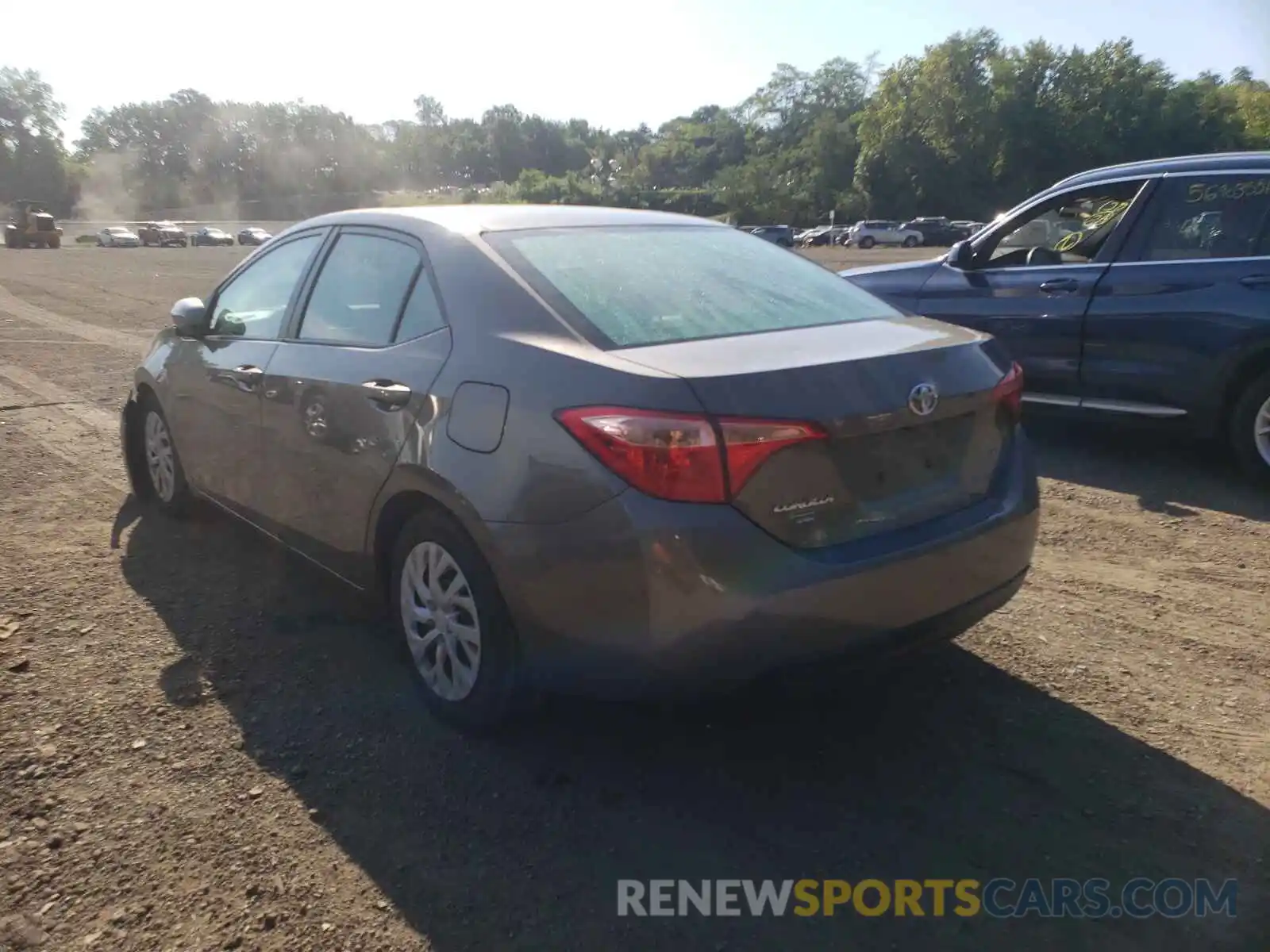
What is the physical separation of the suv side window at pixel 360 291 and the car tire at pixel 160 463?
1.57m

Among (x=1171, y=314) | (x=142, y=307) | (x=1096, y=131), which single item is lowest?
(x=142, y=307)

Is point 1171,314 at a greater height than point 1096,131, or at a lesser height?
lesser

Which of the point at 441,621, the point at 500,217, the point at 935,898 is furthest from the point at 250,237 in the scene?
the point at 935,898

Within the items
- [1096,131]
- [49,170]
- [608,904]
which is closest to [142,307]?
[608,904]

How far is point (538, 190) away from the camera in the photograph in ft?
339

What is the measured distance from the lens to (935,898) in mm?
2553

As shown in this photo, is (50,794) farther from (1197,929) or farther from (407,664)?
(1197,929)

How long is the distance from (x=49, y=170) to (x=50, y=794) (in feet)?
377

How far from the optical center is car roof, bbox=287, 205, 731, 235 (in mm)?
3691

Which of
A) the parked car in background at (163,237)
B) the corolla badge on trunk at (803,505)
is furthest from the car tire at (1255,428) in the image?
the parked car in background at (163,237)

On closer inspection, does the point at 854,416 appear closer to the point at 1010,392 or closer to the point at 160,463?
the point at 1010,392

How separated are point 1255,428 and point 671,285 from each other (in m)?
3.90

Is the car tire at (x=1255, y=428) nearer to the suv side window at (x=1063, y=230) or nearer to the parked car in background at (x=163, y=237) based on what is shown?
the suv side window at (x=1063, y=230)

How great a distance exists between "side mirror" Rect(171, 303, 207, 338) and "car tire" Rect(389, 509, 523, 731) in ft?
6.54
